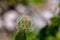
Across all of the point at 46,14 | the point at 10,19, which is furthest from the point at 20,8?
the point at 46,14

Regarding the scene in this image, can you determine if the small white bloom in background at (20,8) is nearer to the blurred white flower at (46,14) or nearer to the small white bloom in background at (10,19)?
the small white bloom in background at (10,19)

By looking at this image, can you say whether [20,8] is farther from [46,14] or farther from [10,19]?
[46,14]

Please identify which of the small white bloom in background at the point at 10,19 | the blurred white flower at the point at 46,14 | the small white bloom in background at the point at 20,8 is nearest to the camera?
the blurred white flower at the point at 46,14

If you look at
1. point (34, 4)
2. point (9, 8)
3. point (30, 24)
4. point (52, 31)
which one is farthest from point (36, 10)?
point (30, 24)

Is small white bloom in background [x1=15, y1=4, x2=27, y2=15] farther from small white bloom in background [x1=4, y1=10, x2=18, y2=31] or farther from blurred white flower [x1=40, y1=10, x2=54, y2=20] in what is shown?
blurred white flower [x1=40, y1=10, x2=54, y2=20]

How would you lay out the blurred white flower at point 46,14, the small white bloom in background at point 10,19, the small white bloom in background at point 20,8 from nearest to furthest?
the blurred white flower at point 46,14, the small white bloom in background at point 10,19, the small white bloom in background at point 20,8

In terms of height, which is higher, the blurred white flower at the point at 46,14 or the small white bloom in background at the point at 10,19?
the blurred white flower at the point at 46,14

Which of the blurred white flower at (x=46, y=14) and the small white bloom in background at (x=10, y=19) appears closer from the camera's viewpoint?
the blurred white flower at (x=46, y=14)

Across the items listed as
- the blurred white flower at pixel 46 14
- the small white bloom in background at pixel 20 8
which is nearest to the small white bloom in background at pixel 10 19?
the small white bloom in background at pixel 20 8

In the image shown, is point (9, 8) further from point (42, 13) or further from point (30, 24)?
point (30, 24)
